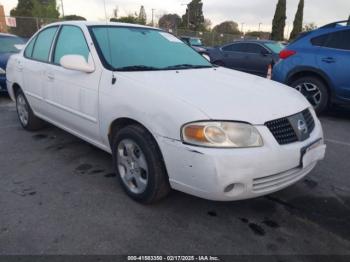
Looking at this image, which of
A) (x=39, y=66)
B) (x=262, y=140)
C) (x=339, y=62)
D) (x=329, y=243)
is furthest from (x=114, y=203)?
(x=339, y=62)

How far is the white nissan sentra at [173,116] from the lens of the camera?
2.42 m

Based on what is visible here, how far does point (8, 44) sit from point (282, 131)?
766cm

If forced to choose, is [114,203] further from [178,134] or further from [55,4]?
[55,4]

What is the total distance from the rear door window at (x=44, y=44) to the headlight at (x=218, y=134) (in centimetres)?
265

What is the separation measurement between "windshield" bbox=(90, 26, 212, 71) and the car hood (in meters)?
0.22

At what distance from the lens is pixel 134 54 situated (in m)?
3.42

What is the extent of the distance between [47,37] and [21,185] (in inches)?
83.0

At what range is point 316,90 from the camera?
6238 millimetres

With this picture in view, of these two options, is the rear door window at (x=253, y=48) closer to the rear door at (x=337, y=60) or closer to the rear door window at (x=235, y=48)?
the rear door window at (x=235, y=48)

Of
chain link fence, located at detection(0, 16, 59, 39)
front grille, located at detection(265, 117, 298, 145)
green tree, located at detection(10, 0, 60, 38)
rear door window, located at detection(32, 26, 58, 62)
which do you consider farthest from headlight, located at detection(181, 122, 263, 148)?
chain link fence, located at detection(0, 16, 59, 39)

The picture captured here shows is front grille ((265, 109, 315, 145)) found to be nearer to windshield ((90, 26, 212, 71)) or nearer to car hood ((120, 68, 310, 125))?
car hood ((120, 68, 310, 125))

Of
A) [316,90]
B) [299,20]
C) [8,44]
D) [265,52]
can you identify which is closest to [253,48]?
[265,52]

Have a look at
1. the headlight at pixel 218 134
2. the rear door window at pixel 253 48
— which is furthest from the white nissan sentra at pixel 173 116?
the rear door window at pixel 253 48

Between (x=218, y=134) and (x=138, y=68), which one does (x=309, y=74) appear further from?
(x=218, y=134)
